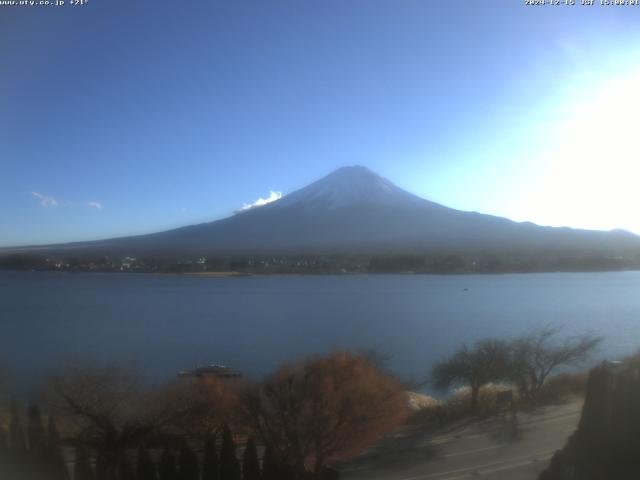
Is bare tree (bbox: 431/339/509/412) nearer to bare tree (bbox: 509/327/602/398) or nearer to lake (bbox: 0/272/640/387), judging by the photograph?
bare tree (bbox: 509/327/602/398)

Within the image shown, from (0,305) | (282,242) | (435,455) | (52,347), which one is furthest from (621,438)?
(282,242)

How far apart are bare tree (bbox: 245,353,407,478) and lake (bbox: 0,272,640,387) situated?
5.66 ft

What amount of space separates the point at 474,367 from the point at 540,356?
2.85 feet

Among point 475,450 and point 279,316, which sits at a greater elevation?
point 279,316

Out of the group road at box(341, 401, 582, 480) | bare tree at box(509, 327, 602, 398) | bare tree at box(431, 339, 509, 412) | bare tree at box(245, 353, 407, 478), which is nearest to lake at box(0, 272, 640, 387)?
bare tree at box(509, 327, 602, 398)

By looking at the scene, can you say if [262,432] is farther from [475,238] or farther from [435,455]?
[475,238]

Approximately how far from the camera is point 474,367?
19.6ft

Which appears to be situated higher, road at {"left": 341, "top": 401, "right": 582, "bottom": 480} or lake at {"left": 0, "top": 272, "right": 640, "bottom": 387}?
lake at {"left": 0, "top": 272, "right": 640, "bottom": 387}

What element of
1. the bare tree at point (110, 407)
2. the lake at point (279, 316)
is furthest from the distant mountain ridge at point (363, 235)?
the bare tree at point (110, 407)

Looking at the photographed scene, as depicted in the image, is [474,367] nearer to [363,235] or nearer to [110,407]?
[110,407]

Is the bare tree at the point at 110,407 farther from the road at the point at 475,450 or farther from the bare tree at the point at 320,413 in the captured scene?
the road at the point at 475,450

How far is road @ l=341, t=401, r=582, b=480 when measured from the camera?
11.4ft

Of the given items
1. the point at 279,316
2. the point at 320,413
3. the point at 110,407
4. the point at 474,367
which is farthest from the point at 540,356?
the point at 279,316

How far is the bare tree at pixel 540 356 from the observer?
5.79m
